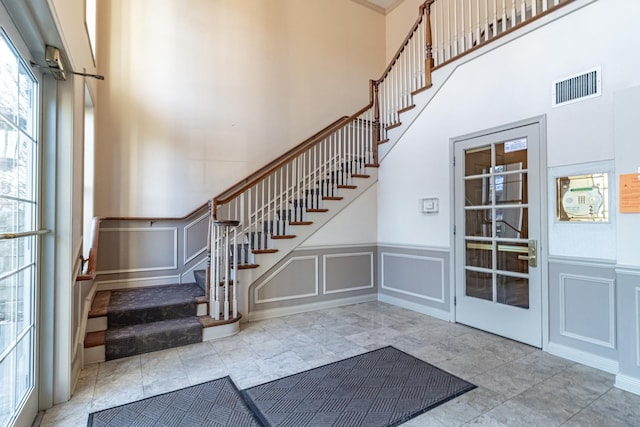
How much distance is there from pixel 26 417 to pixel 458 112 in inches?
184

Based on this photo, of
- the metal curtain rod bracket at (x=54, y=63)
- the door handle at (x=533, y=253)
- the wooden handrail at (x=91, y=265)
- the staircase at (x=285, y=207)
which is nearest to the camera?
the metal curtain rod bracket at (x=54, y=63)

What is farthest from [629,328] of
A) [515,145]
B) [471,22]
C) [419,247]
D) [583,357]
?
[471,22]

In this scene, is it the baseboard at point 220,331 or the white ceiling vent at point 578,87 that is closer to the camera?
the white ceiling vent at point 578,87

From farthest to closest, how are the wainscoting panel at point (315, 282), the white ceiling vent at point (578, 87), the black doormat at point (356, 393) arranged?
the wainscoting panel at point (315, 282), the white ceiling vent at point (578, 87), the black doormat at point (356, 393)

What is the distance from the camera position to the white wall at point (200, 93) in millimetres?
4293

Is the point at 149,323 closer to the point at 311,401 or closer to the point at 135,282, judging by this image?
the point at 135,282

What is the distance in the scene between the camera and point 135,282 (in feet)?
14.2

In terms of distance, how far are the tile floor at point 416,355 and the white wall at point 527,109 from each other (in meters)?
1.06

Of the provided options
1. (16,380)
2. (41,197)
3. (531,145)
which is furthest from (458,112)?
(16,380)

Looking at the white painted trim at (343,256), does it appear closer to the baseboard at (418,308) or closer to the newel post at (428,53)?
the baseboard at (418,308)

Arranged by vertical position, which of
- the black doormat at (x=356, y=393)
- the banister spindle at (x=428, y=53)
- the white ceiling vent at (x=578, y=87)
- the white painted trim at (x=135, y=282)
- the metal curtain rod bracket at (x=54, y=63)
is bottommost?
the black doormat at (x=356, y=393)

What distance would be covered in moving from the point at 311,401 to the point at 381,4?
747cm

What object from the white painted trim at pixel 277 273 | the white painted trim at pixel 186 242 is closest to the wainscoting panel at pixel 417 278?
the white painted trim at pixel 277 273

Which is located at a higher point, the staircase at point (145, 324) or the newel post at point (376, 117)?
the newel post at point (376, 117)
